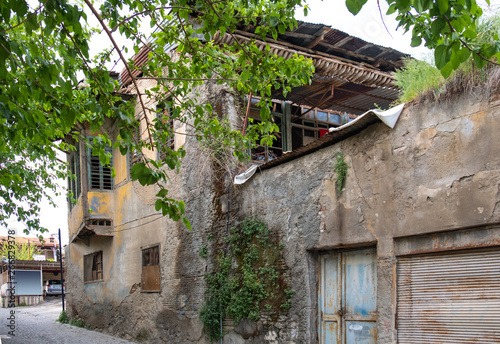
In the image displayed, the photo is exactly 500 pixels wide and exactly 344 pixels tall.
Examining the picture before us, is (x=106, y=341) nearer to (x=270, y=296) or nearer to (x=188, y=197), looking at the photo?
(x=188, y=197)

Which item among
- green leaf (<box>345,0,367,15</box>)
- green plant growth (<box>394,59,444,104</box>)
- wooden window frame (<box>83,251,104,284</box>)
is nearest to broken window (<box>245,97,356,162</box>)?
green plant growth (<box>394,59,444,104</box>)

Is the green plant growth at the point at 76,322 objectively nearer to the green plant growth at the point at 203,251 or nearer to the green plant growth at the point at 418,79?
the green plant growth at the point at 203,251

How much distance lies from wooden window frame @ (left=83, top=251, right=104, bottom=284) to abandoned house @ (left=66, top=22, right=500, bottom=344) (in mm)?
1691

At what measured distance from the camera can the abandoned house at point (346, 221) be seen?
4.88 m

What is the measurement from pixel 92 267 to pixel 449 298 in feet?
38.9

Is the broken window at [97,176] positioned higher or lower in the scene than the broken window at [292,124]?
lower

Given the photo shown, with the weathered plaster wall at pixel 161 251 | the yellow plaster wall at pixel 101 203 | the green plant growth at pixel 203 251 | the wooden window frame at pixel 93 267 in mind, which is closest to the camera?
the green plant growth at pixel 203 251

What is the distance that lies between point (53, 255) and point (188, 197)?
35.8 metres

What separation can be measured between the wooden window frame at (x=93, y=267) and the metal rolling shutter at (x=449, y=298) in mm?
10047

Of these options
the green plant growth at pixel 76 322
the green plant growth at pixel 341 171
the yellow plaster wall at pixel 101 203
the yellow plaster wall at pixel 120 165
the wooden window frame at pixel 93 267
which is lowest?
the green plant growth at pixel 76 322

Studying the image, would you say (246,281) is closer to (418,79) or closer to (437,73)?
(418,79)

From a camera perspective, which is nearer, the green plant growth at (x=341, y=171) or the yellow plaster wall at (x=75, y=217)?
the green plant growth at (x=341, y=171)

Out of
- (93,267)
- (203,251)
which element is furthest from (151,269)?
(93,267)

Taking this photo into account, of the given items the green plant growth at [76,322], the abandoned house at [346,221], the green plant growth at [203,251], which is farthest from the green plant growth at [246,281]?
the green plant growth at [76,322]
